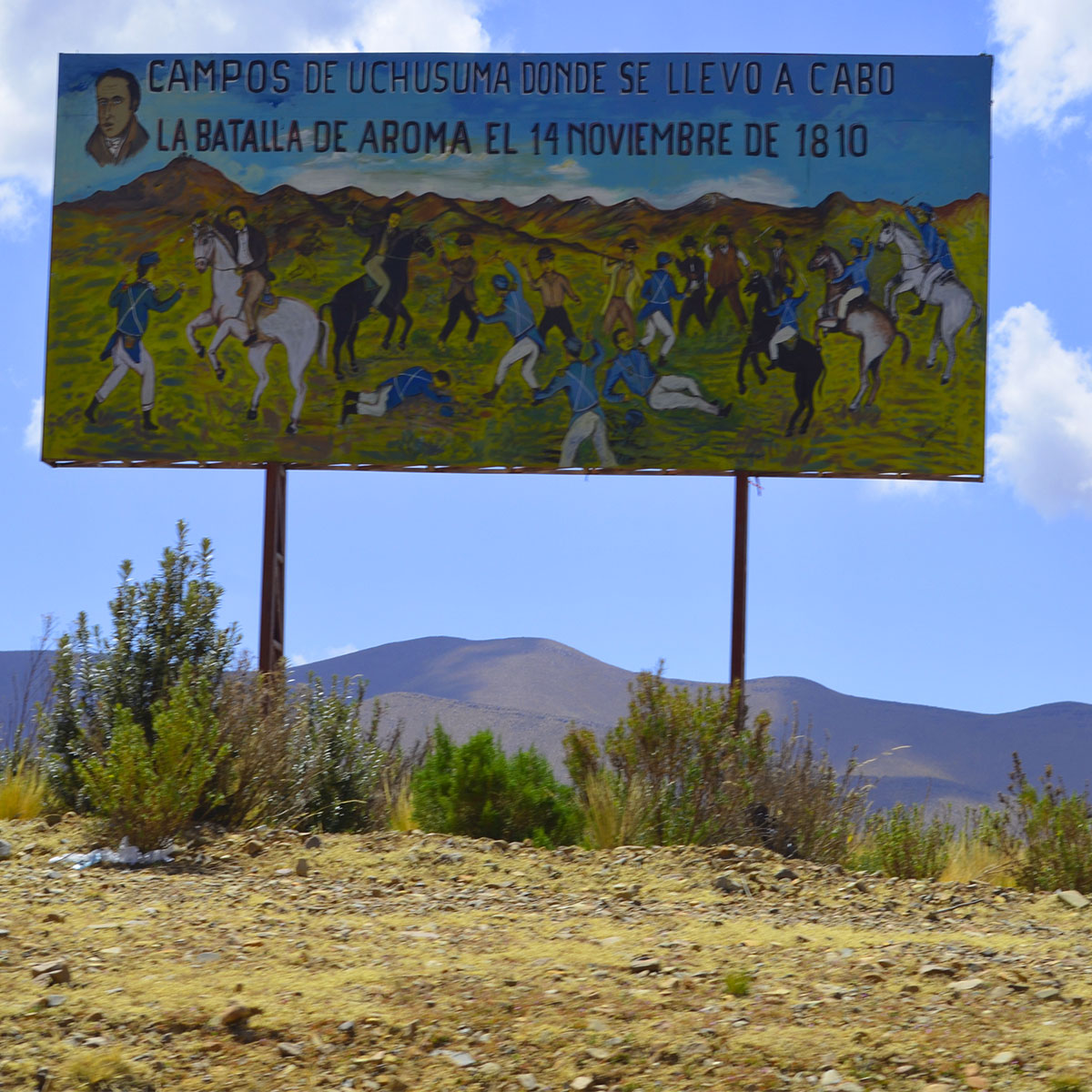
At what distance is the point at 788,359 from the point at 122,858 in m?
7.81

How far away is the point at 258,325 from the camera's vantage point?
1305 centimetres

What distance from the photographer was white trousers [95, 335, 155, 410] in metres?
13.0

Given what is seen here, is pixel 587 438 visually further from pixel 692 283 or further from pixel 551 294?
pixel 692 283

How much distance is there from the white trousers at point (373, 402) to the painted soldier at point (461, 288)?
744 millimetres

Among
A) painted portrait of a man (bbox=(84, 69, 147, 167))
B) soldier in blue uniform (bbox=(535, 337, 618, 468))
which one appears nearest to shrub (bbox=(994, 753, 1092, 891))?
soldier in blue uniform (bbox=(535, 337, 618, 468))

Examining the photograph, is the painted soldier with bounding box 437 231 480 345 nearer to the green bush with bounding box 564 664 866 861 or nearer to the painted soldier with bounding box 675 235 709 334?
the painted soldier with bounding box 675 235 709 334

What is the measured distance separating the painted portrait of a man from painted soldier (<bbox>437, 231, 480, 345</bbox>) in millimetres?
3559

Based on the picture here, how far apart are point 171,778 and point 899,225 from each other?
8977mm

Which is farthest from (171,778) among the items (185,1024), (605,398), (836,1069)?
(605,398)

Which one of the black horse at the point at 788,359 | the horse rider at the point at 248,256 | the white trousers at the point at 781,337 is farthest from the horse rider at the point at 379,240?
the white trousers at the point at 781,337

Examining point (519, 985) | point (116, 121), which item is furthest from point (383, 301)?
point (519, 985)

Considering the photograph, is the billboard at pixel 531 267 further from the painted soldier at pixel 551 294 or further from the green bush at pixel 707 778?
the green bush at pixel 707 778

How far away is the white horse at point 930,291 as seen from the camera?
12.9m

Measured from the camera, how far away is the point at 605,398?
12.6 metres
